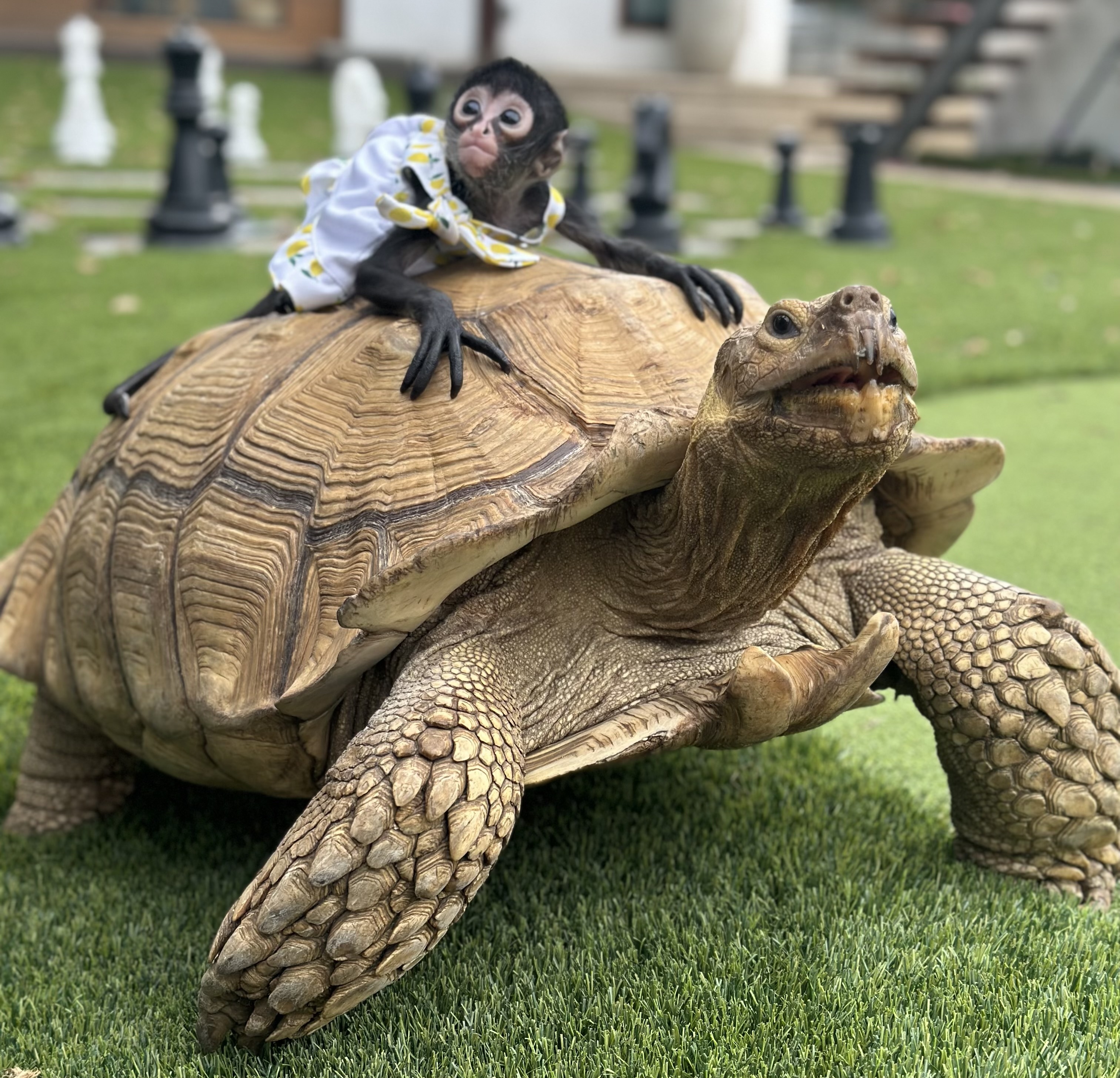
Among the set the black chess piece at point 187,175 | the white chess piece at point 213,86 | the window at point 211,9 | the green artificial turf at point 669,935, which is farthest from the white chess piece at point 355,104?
the green artificial turf at point 669,935

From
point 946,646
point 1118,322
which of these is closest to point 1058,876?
point 946,646

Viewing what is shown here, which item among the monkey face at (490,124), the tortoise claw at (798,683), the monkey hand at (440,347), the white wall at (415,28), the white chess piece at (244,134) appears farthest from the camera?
the white wall at (415,28)

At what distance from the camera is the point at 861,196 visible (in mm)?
10578

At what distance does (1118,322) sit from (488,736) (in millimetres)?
6588

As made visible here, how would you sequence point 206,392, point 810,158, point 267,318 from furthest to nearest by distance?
point 810,158 < point 267,318 < point 206,392

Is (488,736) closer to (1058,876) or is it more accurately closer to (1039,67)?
(1058,876)

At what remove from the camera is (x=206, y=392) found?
2.76 m

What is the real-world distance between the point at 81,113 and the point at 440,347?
1307cm

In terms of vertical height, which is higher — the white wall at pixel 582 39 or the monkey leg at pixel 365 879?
the monkey leg at pixel 365 879

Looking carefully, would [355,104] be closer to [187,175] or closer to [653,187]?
[187,175]

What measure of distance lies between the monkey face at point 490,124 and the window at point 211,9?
21658mm

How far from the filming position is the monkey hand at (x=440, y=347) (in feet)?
7.85

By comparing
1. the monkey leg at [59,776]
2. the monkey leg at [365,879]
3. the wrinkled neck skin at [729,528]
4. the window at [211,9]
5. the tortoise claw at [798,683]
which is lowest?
the window at [211,9]

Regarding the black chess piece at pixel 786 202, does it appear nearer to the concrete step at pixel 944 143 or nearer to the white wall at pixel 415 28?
the concrete step at pixel 944 143
